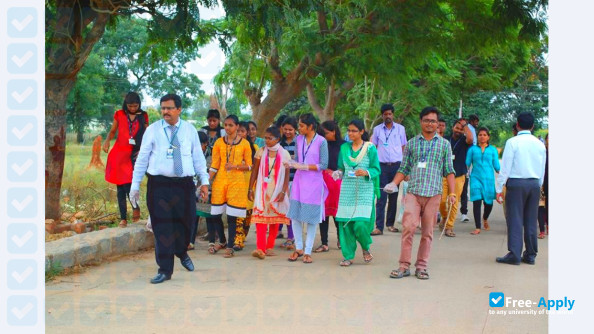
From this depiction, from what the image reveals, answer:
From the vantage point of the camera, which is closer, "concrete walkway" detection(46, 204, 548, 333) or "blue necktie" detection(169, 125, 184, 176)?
"concrete walkway" detection(46, 204, 548, 333)

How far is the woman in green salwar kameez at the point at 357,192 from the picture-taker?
26.3 feet

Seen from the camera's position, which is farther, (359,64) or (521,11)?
(359,64)

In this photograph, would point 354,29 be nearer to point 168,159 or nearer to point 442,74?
point 168,159

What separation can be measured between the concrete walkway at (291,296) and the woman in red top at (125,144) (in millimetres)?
1035

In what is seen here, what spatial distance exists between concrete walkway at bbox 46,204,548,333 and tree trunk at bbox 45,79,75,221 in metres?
1.67

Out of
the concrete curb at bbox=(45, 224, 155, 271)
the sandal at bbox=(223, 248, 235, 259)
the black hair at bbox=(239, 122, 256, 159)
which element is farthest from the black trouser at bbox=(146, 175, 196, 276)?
the black hair at bbox=(239, 122, 256, 159)

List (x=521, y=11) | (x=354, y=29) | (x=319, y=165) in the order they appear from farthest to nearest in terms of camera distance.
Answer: (x=354, y=29) → (x=521, y=11) → (x=319, y=165)

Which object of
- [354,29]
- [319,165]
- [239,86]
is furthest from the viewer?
[239,86]

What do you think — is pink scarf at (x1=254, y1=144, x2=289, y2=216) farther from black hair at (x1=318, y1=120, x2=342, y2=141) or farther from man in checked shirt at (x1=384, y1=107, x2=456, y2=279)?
man in checked shirt at (x1=384, y1=107, x2=456, y2=279)

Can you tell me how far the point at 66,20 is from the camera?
28.9 ft

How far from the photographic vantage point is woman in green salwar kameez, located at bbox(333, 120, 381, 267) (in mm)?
8016

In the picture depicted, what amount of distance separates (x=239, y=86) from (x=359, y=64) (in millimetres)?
6002

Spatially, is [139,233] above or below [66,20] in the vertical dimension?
below

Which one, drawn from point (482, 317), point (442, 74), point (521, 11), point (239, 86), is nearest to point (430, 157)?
point (482, 317)
